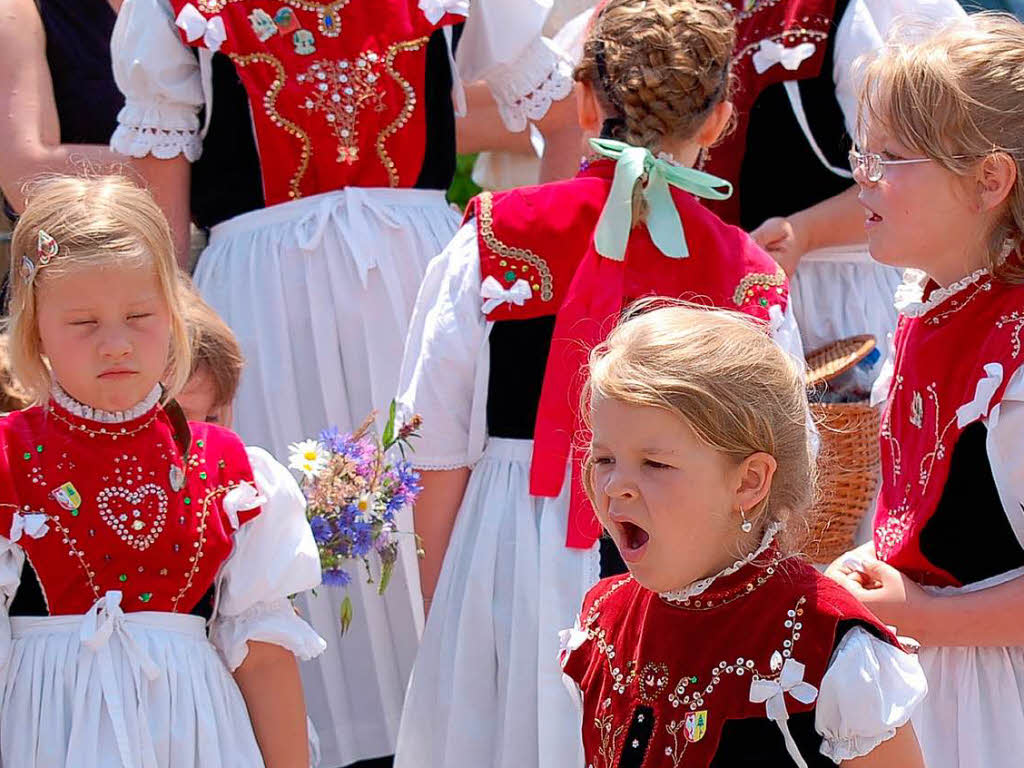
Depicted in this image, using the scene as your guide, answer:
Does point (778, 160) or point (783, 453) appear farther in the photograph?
point (778, 160)

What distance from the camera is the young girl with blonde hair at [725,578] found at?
6.89 ft

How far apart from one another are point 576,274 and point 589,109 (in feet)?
1.15

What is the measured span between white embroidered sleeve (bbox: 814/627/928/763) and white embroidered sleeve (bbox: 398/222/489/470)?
1114 mm

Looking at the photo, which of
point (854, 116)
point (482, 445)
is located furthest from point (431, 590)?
point (854, 116)

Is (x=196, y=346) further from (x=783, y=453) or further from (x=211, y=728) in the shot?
(x=783, y=453)

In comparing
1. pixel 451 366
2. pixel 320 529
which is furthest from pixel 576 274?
pixel 320 529

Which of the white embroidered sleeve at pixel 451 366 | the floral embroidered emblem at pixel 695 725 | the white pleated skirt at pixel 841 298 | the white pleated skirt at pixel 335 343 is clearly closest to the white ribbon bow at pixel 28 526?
the white embroidered sleeve at pixel 451 366

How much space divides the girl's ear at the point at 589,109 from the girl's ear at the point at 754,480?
110 cm

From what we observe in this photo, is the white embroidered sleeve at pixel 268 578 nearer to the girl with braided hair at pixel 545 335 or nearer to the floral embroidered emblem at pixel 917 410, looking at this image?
the girl with braided hair at pixel 545 335

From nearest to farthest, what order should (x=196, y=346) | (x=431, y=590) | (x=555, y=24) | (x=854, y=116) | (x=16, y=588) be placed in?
(x=16, y=588) < (x=196, y=346) < (x=431, y=590) < (x=854, y=116) < (x=555, y=24)

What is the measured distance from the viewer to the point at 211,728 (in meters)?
2.57

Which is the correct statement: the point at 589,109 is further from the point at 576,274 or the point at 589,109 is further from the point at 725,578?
the point at 725,578

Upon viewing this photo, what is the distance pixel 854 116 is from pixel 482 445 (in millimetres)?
1182

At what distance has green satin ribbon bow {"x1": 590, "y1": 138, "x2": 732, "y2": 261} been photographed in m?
2.92
